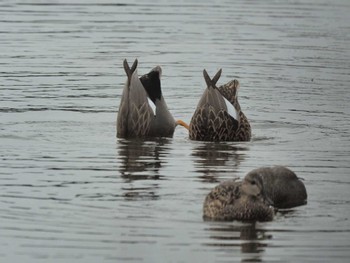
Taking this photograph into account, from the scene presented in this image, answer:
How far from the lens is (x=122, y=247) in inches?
449

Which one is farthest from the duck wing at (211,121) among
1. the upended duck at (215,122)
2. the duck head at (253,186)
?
the duck head at (253,186)

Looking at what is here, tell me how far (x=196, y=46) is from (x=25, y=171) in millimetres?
10643

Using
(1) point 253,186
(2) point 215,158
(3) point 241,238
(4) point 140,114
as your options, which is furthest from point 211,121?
(3) point 241,238

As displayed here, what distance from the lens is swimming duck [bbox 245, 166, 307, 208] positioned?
42.7ft

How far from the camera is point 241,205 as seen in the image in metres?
12.3

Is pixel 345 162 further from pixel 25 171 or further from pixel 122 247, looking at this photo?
pixel 122 247

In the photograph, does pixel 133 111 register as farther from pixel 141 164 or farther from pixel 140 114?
pixel 141 164

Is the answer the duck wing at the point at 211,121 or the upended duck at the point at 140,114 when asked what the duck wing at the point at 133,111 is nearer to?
the upended duck at the point at 140,114

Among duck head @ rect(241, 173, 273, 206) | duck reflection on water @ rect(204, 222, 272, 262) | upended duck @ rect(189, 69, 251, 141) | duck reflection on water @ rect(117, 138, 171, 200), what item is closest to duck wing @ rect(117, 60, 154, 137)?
duck reflection on water @ rect(117, 138, 171, 200)

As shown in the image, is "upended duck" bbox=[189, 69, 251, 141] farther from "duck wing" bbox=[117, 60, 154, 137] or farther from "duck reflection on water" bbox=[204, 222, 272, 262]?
"duck reflection on water" bbox=[204, 222, 272, 262]

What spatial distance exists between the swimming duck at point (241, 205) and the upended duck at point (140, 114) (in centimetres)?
468

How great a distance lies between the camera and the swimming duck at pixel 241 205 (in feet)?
40.3

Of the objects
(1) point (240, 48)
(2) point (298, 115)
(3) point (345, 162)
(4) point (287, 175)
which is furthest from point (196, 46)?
(4) point (287, 175)

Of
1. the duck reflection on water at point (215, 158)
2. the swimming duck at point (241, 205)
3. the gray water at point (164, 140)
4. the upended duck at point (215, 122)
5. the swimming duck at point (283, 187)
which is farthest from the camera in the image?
the upended duck at point (215, 122)
